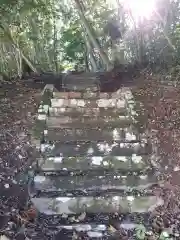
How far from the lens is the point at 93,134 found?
5.52 m

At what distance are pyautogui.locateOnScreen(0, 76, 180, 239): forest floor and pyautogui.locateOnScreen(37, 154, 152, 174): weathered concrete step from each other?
266mm

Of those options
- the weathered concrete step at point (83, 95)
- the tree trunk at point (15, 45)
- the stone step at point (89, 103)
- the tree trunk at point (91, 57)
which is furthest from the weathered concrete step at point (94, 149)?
the tree trunk at point (91, 57)

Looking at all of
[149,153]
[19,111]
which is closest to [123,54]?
[19,111]

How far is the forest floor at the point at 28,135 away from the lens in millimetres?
4719

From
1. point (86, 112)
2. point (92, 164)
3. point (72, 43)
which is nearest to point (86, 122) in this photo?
point (86, 112)

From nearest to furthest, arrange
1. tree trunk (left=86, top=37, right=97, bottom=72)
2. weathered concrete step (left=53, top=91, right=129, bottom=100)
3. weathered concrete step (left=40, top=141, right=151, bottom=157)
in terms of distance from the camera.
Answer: weathered concrete step (left=40, top=141, right=151, bottom=157), weathered concrete step (left=53, top=91, right=129, bottom=100), tree trunk (left=86, top=37, right=97, bottom=72)

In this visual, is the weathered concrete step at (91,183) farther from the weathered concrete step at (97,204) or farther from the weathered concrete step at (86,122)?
the weathered concrete step at (86,122)

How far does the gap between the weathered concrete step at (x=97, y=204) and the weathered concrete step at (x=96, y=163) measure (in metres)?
0.47

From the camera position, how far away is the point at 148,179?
4.90 m

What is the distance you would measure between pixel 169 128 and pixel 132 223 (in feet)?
6.12

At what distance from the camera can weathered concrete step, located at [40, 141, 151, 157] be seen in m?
5.25

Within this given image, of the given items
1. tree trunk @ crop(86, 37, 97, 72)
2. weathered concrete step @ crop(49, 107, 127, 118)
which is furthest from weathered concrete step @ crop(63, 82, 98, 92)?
tree trunk @ crop(86, 37, 97, 72)

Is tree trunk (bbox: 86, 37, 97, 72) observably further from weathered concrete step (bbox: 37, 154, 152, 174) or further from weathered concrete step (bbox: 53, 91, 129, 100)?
weathered concrete step (bbox: 37, 154, 152, 174)

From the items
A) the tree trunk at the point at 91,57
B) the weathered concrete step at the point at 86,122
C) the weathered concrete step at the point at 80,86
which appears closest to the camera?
the weathered concrete step at the point at 86,122
